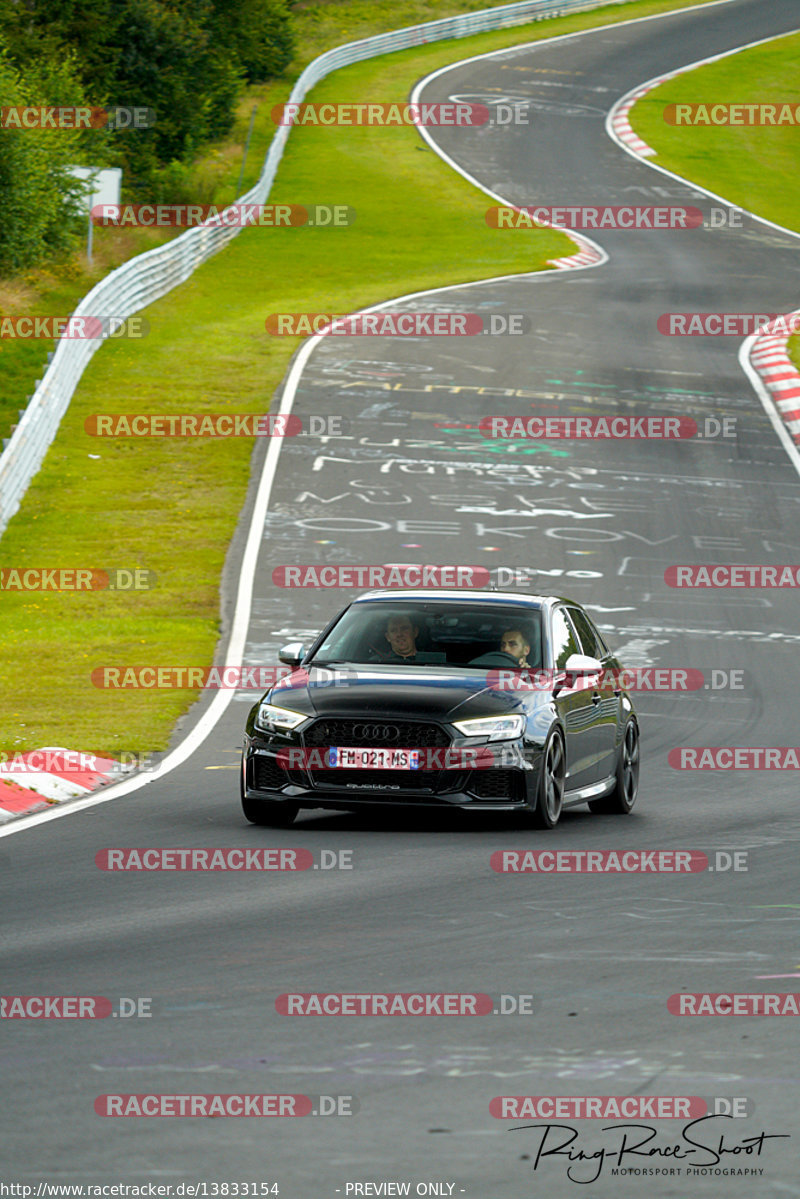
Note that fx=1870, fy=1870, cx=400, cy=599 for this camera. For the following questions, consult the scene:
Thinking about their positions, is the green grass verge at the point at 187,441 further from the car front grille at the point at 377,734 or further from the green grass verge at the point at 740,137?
the green grass verge at the point at 740,137

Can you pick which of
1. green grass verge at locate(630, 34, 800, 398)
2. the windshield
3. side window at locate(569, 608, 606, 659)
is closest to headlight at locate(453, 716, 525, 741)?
the windshield

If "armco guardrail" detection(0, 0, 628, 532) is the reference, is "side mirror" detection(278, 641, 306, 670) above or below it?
above

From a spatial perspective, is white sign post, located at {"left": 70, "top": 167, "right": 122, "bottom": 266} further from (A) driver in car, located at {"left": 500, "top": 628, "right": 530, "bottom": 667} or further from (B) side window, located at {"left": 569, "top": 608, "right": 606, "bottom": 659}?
(A) driver in car, located at {"left": 500, "top": 628, "right": 530, "bottom": 667}

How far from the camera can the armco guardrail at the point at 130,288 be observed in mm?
27938

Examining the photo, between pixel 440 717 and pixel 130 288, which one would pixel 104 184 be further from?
pixel 440 717

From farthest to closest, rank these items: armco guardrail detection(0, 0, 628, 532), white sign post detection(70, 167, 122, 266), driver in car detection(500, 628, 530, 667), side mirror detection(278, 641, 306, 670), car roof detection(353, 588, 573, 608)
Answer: white sign post detection(70, 167, 122, 266) → armco guardrail detection(0, 0, 628, 532) → car roof detection(353, 588, 573, 608) → driver in car detection(500, 628, 530, 667) → side mirror detection(278, 641, 306, 670)

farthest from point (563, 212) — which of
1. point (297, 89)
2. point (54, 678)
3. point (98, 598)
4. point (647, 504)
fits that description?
point (54, 678)

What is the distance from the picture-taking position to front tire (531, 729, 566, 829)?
11406 millimetres

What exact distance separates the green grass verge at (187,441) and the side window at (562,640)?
158 inches

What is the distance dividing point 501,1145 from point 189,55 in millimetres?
60583

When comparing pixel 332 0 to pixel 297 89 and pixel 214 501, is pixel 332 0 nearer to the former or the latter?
pixel 297 89

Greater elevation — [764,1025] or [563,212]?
[764,1025]

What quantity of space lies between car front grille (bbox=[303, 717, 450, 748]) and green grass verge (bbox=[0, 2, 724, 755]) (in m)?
3.86

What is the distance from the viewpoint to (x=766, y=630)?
2175cm
